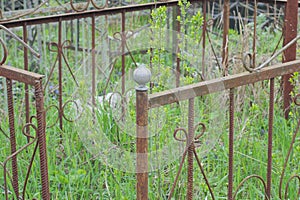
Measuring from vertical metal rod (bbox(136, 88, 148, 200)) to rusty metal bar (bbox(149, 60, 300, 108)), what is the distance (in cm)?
5

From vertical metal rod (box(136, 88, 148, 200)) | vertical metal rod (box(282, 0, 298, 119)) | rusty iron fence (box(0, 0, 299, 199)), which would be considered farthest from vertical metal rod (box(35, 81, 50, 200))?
vertical metal rod (box(282, 0, 298, 119))

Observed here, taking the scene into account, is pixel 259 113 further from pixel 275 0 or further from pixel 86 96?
pixel 86 96

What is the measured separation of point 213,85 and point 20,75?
67cm

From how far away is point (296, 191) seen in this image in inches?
111

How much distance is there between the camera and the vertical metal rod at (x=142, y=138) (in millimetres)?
1891

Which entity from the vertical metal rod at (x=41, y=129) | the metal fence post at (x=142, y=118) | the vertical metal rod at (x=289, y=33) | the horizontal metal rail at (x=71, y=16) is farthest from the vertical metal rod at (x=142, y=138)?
the vertical metal rod at (x=289, y=33)

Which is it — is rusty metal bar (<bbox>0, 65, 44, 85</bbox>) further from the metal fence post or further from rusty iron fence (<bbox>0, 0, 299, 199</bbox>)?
the metal fence post

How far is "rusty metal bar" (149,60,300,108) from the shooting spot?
6.49ft

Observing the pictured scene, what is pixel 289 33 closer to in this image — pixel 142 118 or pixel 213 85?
pixel 213 85

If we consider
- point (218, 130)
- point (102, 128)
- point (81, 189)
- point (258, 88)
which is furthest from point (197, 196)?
point (258, 88)

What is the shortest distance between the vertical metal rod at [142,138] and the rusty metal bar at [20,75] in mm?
360

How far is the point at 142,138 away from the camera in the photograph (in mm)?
1921

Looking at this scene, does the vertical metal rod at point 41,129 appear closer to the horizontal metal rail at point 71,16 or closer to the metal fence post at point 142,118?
the metal fence post at point 142,118

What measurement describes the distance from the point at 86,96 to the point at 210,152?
0.81 metres
